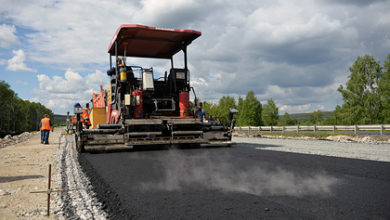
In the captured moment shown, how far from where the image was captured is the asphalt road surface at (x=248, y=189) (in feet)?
10.1

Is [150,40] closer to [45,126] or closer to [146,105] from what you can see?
[146,105]

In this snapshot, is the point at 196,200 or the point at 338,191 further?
the point at 338,191

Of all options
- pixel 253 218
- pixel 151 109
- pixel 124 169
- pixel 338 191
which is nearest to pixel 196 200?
pixel 253 218

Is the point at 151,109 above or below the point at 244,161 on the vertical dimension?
above

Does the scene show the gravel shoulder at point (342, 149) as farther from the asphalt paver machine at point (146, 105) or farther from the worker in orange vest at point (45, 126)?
the worker in orange vest at point (45, 126)

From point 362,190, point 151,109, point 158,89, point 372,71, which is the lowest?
point 362,190

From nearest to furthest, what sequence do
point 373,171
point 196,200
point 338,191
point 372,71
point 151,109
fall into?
point 196,200 < point 338,191 < point 373,171 < point 151,109 < point 372,71

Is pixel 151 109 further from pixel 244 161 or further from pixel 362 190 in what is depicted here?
pixel 362 190

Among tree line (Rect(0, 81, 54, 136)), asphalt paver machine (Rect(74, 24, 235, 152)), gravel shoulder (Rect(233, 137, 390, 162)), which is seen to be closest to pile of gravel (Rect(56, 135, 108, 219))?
asphalt paver machine (Rect(74, 24, 235, 152))

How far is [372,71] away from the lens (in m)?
40.9

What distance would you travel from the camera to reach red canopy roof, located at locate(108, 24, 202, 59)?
8820 millimetres

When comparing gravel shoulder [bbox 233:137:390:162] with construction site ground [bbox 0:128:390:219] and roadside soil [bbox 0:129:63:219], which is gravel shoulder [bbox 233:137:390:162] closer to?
construction site ground [bbox 0:128:390:219]

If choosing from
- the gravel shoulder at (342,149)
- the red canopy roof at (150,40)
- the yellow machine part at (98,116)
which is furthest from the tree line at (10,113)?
the gravel shoulder at (342,149)

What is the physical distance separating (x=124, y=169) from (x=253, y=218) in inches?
137
